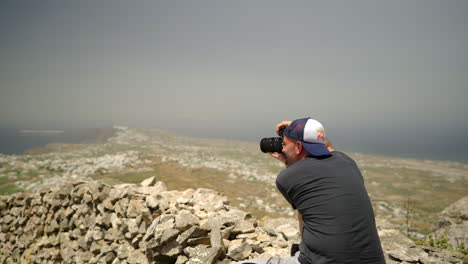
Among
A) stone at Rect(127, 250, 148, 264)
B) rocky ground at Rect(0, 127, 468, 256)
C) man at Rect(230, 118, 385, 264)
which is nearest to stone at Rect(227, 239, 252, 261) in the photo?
man at Rect(230, 118, 385, 264)

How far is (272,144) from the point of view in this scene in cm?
332

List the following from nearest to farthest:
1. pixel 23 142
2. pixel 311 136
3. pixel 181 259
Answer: pixel 311 136, pixel 181 259, pixel 23 142

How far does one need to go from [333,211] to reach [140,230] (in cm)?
510

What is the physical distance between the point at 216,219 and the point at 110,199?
3.55 metres

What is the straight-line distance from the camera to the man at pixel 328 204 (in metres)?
2.26

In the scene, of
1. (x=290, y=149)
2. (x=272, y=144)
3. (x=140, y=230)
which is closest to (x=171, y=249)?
(x=140, y=230)

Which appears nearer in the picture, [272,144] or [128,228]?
[272,144]

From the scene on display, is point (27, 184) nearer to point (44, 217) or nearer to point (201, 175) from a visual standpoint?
point (44, 217)

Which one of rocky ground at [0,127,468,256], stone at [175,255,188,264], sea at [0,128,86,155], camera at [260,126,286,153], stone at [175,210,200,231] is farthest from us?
sea at [0,128,86,155]

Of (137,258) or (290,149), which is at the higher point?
(290,149)

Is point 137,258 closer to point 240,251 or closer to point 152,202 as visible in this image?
point 152,202

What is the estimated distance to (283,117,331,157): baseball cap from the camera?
2.68 m

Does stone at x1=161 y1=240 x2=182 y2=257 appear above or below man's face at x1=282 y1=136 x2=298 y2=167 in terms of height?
below

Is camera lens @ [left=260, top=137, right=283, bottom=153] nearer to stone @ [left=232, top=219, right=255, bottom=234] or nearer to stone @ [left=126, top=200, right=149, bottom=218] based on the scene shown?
stone @ [left=232, top=219, right=255, bottom=234]
